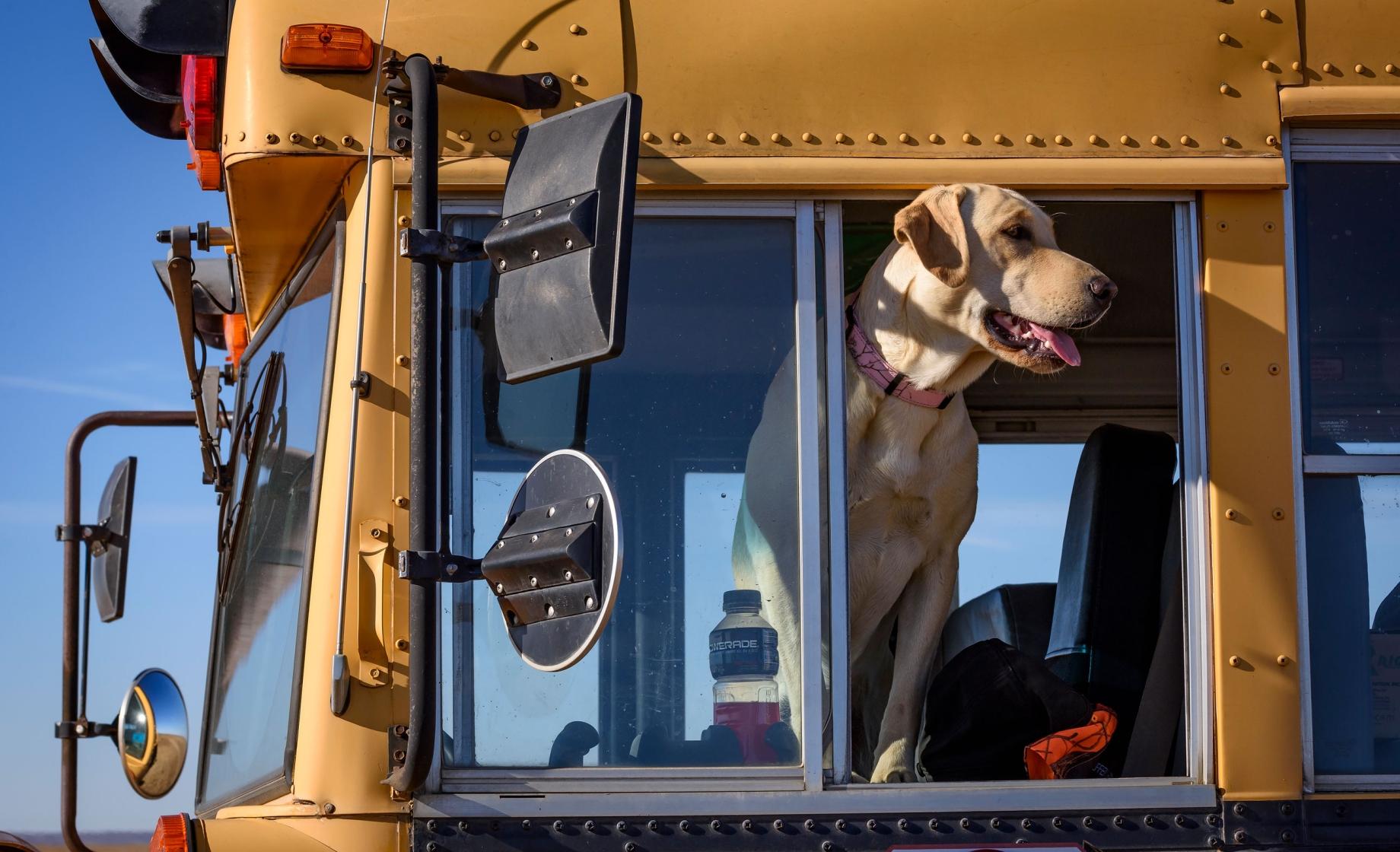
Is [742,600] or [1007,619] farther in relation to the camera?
[1007,619]

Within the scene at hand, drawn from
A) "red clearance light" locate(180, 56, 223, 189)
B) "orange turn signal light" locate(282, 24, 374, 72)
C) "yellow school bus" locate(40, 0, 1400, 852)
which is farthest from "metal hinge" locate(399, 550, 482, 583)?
"red clearance light" locate(180, 56, 223, 189)

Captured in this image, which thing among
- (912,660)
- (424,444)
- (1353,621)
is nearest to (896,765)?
(912,660)

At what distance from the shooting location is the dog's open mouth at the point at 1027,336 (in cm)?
306

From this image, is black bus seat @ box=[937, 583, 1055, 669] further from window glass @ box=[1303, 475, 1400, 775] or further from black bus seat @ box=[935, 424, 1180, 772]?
window glass @ box=[1303, 475, 1400, 775]

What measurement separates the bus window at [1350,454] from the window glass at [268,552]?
1660 mm

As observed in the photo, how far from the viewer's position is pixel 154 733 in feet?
8.32

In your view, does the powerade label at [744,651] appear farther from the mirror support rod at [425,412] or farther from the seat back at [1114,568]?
the seat back at [1114,568]

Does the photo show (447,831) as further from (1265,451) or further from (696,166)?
(1265,451)

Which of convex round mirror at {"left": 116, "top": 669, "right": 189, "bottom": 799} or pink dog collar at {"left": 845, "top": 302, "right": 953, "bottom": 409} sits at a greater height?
pink dog collar at {"left": 845, "top": 302, "right": 953, "bottom": 409}

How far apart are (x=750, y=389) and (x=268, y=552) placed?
0.96 m

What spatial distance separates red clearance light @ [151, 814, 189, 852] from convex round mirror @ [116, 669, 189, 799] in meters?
0.27

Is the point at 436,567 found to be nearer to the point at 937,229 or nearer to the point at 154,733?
the point at 154,733

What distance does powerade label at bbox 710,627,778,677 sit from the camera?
251 cm

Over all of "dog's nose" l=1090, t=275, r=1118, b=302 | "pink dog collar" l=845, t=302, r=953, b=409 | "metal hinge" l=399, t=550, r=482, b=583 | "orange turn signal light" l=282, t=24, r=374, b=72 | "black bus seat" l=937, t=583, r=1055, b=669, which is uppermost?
"orange turn signal light" l=282, t=24, r=374, b=72
